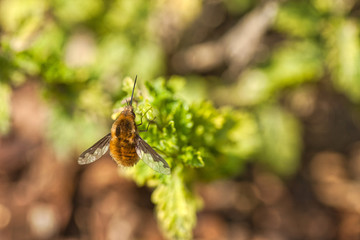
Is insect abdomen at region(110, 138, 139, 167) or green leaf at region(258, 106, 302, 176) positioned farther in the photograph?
green leaf at region(258, 106, 302, 176)

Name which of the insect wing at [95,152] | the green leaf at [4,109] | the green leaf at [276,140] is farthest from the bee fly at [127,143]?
the green leaf at [276,140]

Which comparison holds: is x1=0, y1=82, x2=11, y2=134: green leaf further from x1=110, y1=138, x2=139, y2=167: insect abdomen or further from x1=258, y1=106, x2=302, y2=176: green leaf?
x1=258, y1=106, x2=302, y2=176: green leaf

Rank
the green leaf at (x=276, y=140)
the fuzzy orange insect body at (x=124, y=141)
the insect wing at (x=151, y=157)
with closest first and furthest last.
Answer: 1. the insect wing at (x=151, y=157)
2. the fuzzy orange insect body at (x=124, y=141)
3. the green leaf at (x=276, y=140)

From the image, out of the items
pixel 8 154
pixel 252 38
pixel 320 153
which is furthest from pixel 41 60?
pixel 320 153

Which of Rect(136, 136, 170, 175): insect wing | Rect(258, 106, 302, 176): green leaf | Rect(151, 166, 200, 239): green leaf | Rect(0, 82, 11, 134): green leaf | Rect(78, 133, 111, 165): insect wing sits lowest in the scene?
Rect(258, 106, 302, 176): green leaf

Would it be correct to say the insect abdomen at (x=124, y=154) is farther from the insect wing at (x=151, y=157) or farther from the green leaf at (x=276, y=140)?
the green leaf at (x=276, y=140)

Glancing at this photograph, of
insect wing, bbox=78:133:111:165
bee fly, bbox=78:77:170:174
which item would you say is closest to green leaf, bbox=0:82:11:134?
insect wing, bbox=78:133:111:165
